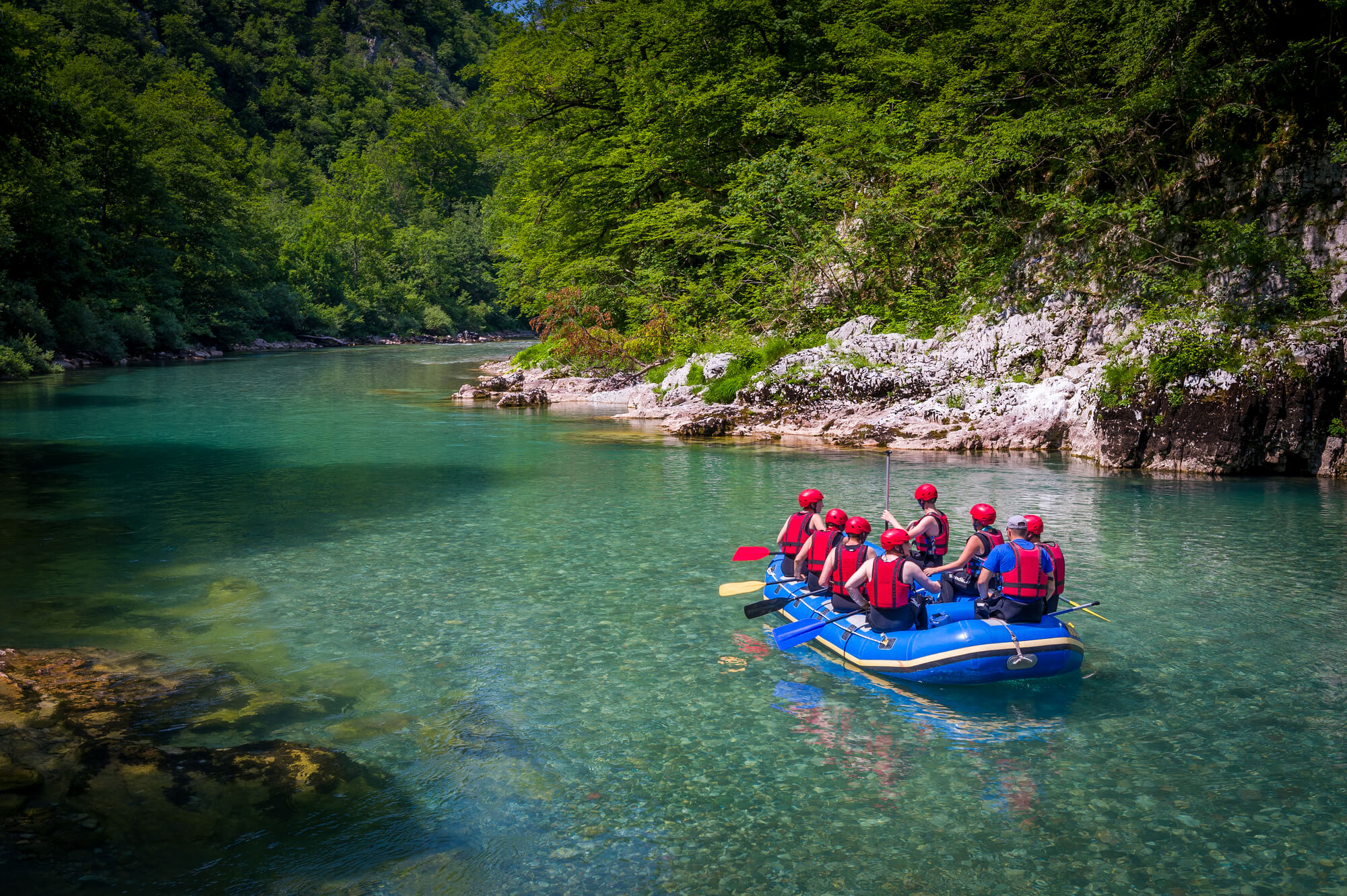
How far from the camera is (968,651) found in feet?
23.0

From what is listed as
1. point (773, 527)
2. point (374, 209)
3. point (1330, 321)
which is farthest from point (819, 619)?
point (374, 209)

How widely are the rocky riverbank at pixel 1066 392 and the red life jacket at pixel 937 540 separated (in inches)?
396

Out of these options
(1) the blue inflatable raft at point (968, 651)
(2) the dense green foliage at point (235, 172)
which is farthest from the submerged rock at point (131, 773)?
(2) the dense green foliage at point (235, 172)

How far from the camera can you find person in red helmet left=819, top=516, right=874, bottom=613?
8078 millimetres

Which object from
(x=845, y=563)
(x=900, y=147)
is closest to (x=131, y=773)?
(x=845, y=563)

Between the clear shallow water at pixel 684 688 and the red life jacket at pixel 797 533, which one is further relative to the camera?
the red life jacket at pixel 797 533

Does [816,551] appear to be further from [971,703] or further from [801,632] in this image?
[971,703]

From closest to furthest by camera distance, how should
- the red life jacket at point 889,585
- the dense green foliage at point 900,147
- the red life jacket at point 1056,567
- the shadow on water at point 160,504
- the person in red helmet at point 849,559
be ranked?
1. the red life jacket at point 889,585
2. the red life jacket at point 1056,567
3. the person in red helmet at point 849,559
4. the shadow on water at point 160,504
5. the dense green foliage at point 900,147

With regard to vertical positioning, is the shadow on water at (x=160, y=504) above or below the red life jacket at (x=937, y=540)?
below

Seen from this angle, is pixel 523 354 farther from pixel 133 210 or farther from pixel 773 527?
pixel 773 527

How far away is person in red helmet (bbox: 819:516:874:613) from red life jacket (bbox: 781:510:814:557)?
2.69ft

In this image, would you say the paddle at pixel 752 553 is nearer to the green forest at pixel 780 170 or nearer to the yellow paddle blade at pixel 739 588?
the yellow paddle blade at pixel 739 588

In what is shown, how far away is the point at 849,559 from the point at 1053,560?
175 centimetres

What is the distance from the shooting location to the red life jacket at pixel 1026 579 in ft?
23.9
